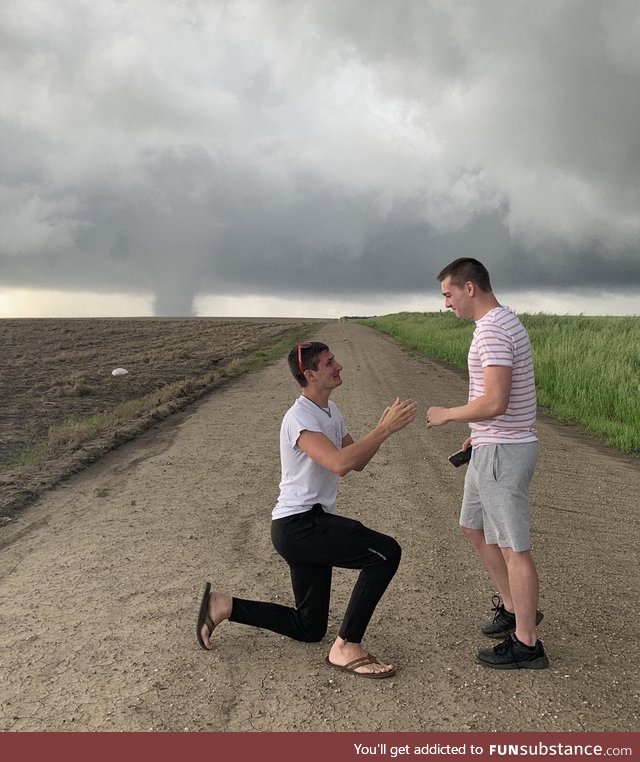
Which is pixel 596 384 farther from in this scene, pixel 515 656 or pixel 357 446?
pixel 357 446

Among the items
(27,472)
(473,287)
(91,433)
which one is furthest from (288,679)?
(91,433)

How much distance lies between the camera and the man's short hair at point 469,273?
390 cm

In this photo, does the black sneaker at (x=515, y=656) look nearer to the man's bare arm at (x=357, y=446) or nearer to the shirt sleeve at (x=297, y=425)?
the man's bare arm at (x=357, y=446)

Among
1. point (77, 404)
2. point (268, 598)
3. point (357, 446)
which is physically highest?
point (357, 446)

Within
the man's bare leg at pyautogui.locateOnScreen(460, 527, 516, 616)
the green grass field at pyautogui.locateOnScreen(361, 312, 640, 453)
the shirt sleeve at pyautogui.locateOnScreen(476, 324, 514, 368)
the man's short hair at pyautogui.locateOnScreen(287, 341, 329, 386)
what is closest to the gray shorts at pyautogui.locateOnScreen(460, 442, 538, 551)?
the man's bare leg at pyautogui.locateOnScreen(460, 527, 516, 616)

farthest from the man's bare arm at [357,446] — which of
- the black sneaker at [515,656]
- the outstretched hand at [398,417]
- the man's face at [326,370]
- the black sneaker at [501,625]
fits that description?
the black sneaker at [501,625]

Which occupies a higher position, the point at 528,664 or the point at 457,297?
the point at 457,297

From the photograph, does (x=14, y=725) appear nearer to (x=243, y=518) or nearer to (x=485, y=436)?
(x=485, y=436)

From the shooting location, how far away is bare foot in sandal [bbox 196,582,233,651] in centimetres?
430

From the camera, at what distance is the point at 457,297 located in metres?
3.91

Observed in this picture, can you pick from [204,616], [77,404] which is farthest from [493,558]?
[77,404]

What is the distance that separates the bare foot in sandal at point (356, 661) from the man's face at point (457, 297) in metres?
1.88

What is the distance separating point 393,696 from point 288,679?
0.58 m

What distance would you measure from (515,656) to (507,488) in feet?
3.20
